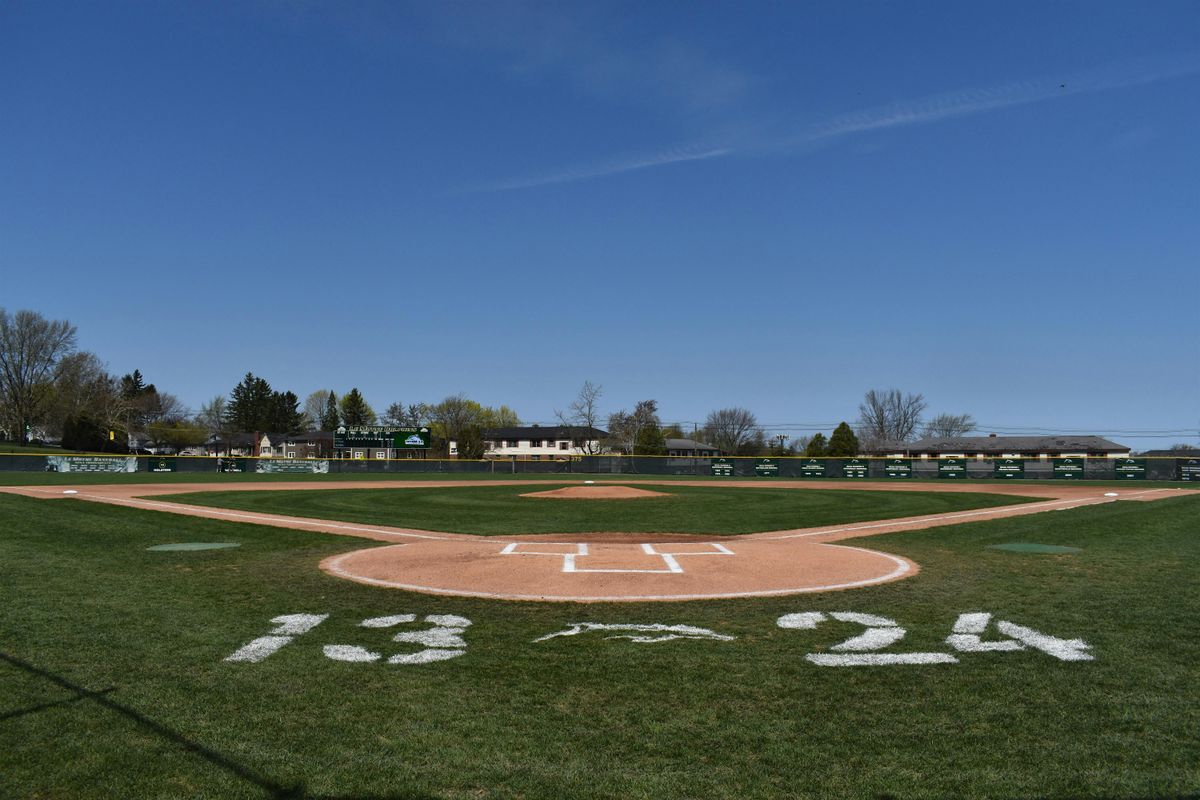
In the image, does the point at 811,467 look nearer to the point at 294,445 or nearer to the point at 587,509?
the point at 587,509

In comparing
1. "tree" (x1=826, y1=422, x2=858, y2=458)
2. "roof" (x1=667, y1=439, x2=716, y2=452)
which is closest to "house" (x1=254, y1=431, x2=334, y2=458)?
"roof" (x1=667, y1=439, x2=716, y2=452)

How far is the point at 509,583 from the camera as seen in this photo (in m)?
11.1

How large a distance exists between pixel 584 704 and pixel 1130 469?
2360 inches

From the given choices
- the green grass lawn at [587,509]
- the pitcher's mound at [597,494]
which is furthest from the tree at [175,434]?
the pitcher's mound at [597,494]

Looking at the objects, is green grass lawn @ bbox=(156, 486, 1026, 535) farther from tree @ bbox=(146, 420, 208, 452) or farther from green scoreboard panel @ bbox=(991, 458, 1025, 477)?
tree @ bbox=(146, 420, 208, 452)

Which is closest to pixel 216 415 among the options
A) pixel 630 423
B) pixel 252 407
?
pixel 252 407

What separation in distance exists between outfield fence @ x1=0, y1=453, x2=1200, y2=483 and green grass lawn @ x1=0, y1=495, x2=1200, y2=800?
4532 centimetres

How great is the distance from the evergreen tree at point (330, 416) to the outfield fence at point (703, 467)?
99.0 m

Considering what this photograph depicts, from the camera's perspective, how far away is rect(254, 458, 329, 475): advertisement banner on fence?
62016mm

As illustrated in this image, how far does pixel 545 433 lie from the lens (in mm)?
129625

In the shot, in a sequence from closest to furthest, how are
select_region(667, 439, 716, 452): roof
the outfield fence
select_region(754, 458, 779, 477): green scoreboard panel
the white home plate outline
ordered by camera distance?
the white home plate outline, the outfield fence, select_region(754, 458, 779, 477): green scoreboard panel, select_region(667, 439, 716, 452): roof

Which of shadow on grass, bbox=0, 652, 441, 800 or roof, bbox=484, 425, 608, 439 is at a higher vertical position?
roof, bbox=484, 425, 608, 439

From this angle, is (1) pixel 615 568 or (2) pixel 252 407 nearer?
(1) pixel 615 568

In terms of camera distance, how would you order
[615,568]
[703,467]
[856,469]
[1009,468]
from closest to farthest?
[615,568], [1009,468], [856,469], [703,467]
